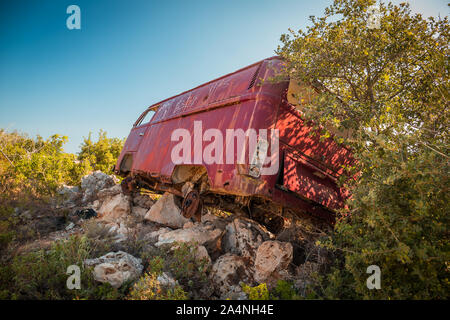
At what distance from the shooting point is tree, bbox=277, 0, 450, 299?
1857 millimetres

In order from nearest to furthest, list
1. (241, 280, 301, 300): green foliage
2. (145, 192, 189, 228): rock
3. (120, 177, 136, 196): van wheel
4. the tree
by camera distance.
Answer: the tree < (241, 280, 301, 300): green foliage < (145, 192, 189, 228): rock < (120, 177, 136, 196): van wheel

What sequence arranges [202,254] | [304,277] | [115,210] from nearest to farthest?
[304,277] → [202,254] → [115,210]

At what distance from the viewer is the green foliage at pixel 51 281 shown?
2260 millimetres

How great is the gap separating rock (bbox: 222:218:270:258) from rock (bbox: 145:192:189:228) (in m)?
1.33

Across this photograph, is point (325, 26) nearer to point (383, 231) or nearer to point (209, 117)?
point (209, 117)

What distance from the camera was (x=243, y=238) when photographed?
11.3 feet

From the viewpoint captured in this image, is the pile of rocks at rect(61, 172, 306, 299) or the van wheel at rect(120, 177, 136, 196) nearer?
the pile of rocks at rect(61, 172, 306, 299)

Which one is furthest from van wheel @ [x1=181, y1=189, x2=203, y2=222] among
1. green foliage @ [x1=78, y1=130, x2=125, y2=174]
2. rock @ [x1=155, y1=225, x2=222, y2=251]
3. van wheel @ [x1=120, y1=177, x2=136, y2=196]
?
green foliage @ [x1=78, y1=130, x2=125, y2=174]

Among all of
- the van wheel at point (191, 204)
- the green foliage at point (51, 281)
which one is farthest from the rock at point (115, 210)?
the van wheel at point (191, 204)

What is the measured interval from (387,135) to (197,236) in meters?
2.94

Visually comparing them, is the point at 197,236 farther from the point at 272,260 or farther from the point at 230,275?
the point at 272,260

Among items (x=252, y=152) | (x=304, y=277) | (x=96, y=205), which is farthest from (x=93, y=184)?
(x=304, y=277)

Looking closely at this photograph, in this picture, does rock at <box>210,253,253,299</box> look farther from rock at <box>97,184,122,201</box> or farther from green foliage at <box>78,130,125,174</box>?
green foliage at <box>78,130,125,174</box>

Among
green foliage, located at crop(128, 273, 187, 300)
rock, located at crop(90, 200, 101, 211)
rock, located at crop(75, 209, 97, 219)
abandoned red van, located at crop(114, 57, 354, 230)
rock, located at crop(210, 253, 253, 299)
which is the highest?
abandoned red van, located at crop(114, 57, 354, 230)
